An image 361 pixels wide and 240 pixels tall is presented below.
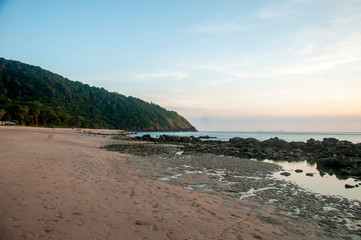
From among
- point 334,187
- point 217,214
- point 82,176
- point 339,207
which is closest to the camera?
point 217,214

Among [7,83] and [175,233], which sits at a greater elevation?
[7,83]

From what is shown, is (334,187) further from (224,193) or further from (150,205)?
(150,205)

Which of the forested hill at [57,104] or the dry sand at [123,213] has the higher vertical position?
the forested hill at [57,104]

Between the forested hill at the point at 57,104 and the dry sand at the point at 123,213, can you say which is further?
the forested hill at the point at 57,104

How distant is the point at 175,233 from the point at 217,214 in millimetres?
2115

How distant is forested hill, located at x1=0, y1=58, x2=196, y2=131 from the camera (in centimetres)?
9150

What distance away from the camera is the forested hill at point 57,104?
3602 inches

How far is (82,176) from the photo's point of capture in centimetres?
1029

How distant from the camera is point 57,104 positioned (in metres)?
124

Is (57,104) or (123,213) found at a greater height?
(57,104)

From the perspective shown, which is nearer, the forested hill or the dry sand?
the dry sand

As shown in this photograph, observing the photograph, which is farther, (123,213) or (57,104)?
(57,104)

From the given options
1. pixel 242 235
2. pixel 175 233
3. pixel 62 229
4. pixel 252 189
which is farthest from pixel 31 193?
pixel 252 189

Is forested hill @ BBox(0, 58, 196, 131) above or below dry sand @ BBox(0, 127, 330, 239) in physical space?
above
